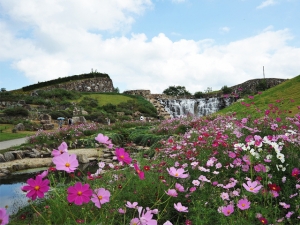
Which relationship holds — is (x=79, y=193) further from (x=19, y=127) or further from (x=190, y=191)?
(x=19, y=127)

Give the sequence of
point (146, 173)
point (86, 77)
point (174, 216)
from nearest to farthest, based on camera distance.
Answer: point (174, 216)
point (146, 173)
point (86, 77)

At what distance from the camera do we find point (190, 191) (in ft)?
10.3

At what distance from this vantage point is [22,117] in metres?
18.7

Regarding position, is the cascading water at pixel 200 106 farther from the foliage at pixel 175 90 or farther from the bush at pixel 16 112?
the foliage at pixel 175 90

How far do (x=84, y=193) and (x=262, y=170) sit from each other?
192 centimetres

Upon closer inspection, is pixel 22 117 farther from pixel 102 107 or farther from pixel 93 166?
pixel 93 166

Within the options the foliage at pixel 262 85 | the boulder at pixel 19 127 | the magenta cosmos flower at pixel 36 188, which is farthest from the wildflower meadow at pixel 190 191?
the foliage at pixel 262 85

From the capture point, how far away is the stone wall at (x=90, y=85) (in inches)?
1342

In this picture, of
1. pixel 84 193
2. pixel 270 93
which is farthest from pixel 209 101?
pixel 84 193

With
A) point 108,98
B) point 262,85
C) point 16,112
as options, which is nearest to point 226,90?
point 262,85

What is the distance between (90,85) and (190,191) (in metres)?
34.4

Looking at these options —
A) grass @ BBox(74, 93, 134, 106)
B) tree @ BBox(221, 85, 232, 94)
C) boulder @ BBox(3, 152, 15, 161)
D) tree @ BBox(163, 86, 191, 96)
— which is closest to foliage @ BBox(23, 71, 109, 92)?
grass @ BBox(74, 93, 134, 106)

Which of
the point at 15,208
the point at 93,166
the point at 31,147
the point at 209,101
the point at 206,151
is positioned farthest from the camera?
the point at 209,101

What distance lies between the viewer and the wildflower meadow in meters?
1.55
